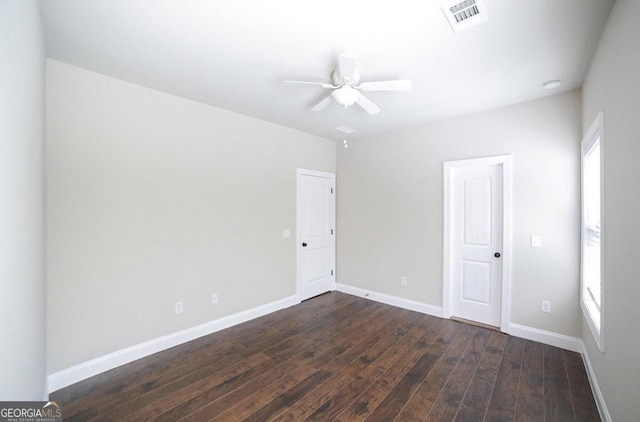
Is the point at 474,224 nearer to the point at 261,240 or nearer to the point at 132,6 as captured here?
the point at 261,240

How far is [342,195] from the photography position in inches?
188

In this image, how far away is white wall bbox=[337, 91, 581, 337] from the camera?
2.79 meters

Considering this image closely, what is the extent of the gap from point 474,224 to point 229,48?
3403 mm

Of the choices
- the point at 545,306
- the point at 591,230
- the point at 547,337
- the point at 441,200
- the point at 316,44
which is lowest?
the point at 547,337

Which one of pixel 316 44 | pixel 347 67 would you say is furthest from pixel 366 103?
pixel 316 44

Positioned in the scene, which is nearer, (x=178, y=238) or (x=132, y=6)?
(x=132, y=6)

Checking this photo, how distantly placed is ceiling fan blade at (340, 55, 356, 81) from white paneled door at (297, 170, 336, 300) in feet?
7.48

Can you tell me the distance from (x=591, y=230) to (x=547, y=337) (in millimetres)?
1285

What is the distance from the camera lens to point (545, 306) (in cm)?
290

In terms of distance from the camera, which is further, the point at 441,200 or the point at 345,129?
the point at 345,129

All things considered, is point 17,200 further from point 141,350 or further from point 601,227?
point 601,227

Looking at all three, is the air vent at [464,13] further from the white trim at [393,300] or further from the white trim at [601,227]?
the white trim at [393,300]

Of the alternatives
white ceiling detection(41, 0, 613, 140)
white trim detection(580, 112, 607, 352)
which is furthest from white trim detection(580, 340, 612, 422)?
white ceiling detection(41, 0, 613, 140)

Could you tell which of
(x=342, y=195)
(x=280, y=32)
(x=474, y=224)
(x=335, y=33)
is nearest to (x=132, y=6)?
(x=280, y=32)
